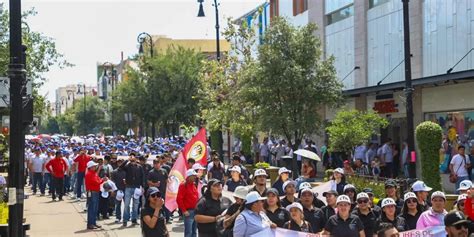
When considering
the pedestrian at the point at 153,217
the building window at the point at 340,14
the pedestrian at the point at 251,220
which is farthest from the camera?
the building window at the point at 340,14

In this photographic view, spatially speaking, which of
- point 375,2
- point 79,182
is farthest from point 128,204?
point 375,2

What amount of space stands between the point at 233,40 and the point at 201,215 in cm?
2724

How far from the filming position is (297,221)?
373 inches

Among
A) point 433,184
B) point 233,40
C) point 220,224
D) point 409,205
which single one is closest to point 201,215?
point 220,224

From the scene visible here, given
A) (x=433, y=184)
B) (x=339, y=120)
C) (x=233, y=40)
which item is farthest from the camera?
(x=233, y=40)

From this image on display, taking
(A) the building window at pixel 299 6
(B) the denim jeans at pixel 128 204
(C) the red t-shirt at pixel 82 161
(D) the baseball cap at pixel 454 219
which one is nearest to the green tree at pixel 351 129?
(C) the red t-shirt at pixel 82 161

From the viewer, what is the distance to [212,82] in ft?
114

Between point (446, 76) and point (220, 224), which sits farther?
point (446, 76)

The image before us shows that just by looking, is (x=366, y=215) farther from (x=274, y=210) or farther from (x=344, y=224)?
(x=274, y=210)

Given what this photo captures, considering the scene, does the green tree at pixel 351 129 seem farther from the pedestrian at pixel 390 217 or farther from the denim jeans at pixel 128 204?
the pedestrian at pixel 390 217

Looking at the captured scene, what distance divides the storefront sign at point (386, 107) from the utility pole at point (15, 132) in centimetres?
2078

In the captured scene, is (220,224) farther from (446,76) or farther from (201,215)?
(446,76)

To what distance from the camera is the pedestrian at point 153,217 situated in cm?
1052

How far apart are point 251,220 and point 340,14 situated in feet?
94.8
